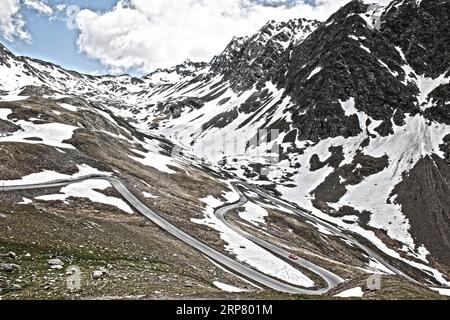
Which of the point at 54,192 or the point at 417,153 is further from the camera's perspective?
the point at 417,153

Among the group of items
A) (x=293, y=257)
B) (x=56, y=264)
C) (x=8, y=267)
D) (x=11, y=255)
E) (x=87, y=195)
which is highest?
(x=87, y=195)

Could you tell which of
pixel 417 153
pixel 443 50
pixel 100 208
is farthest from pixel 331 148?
pixel 100 208

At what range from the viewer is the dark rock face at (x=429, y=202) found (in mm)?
117875

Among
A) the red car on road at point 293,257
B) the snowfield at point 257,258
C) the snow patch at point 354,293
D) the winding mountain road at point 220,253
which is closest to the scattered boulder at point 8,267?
the snow patch at point 354,293

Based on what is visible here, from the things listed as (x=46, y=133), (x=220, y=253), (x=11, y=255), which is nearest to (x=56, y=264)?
(x=11, y=255)

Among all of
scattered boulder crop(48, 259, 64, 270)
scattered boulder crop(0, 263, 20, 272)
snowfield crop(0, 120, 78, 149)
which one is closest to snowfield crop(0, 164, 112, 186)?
snowfield crop(0, 120, 78, 149)

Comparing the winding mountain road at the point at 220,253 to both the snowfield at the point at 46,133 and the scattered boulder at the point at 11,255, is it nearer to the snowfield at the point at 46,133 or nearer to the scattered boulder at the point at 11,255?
the snowfield at the point at 46,133

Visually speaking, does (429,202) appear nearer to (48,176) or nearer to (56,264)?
(48,176)

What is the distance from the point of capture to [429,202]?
133 metres

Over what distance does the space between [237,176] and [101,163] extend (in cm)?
8963
